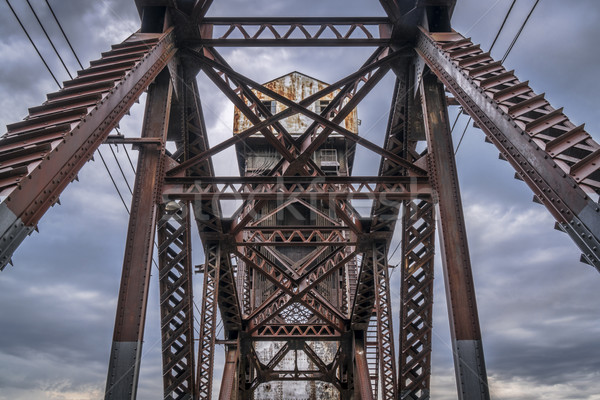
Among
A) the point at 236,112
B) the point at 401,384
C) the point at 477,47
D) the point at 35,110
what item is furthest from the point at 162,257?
the point at 236,112

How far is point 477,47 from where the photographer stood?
26.9 ft

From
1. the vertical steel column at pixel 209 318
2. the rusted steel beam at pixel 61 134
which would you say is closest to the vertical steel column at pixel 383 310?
the vertical steel column at pixel 209 318

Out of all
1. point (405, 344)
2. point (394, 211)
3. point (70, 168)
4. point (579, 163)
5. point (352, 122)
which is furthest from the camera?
point (352, 122)

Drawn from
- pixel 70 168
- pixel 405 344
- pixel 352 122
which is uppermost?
pixel 352 122

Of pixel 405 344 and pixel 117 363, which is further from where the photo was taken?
pixel 405 344

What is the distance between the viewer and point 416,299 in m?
11.6

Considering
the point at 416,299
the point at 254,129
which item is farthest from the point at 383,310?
the point at 254,129

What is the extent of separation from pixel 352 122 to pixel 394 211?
1224 cm

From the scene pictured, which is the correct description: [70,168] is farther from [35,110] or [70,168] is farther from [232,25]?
[232,25]

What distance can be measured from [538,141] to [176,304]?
934 cm

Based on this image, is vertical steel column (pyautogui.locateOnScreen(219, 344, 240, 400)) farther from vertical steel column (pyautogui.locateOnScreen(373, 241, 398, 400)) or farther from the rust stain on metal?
the rust stain on metal

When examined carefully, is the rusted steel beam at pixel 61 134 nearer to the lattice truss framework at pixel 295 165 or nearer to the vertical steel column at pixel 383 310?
the lattice truss framework at pixel 295 165

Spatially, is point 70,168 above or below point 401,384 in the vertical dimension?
above

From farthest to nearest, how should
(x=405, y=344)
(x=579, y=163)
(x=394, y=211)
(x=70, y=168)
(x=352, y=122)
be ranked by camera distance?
(x=352, y=122), (x=394, y=211), (x=405, y=344), (x=70, y=168), (x=579, y=163)
